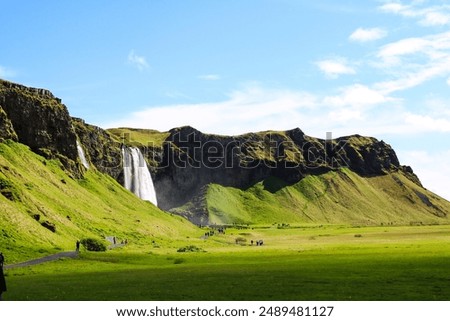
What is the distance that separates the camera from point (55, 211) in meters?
126

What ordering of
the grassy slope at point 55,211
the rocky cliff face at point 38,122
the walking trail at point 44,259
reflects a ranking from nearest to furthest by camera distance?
the walking trail at point 44,259 → the grassy slope at point 55,211 → the rocky cliff face at point 38,122

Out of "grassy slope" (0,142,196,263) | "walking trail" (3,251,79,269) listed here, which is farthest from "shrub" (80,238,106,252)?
"walking trail" (3,251,79,269)

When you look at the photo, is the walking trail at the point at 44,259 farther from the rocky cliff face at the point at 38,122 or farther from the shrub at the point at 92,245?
the rocky cliff face at the point at 38,122

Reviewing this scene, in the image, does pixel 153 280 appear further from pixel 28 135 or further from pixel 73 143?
pixel 73 143

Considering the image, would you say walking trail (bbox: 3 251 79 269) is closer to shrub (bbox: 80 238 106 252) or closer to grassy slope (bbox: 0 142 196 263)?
grassy slope (bbox: 0 142 196 263)

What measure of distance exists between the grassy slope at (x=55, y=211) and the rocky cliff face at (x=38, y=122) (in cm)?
578

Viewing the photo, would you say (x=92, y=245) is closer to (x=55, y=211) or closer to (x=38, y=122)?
(x=55, y=211)

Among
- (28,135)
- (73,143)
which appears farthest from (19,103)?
(73,143)

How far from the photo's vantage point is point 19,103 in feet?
536

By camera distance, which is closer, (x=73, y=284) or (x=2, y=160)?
(x=73, y=284)

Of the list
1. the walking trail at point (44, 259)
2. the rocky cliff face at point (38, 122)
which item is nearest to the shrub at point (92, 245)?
the walking trail at point (44, 259)

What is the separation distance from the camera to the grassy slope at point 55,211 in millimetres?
96562

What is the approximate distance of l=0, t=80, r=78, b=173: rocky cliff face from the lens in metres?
160
